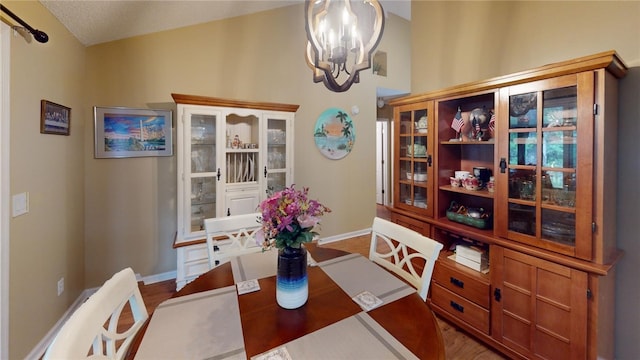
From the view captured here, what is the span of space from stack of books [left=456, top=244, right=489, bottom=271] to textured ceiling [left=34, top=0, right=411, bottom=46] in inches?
121

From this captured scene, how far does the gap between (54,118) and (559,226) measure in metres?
3.37

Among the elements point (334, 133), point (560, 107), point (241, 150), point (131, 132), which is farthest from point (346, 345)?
point (334, 133)

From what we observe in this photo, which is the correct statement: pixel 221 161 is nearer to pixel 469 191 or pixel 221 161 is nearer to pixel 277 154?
pixel 277 154

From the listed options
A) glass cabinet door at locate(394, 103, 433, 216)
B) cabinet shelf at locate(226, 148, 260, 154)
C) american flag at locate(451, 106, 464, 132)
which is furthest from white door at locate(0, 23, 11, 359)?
american flag at locate(451, 106, 464, 132)

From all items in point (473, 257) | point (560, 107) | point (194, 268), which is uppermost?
point (560, 107)

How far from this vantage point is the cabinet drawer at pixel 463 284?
1.84 metres

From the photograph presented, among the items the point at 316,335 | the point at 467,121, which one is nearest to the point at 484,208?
the point at 467,121

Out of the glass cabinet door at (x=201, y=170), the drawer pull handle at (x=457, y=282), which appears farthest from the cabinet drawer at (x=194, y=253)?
the drawer pull handle at (x=457, y=282)

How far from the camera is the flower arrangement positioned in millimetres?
1029

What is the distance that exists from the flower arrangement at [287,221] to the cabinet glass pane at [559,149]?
1.44m

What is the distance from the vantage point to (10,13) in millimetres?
1390

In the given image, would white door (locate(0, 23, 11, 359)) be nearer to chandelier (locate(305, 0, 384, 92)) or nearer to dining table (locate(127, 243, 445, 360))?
dining table (locate(127, 243, 445, 360))

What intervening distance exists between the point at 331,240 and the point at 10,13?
360 cm

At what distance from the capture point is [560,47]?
68.3 inches
